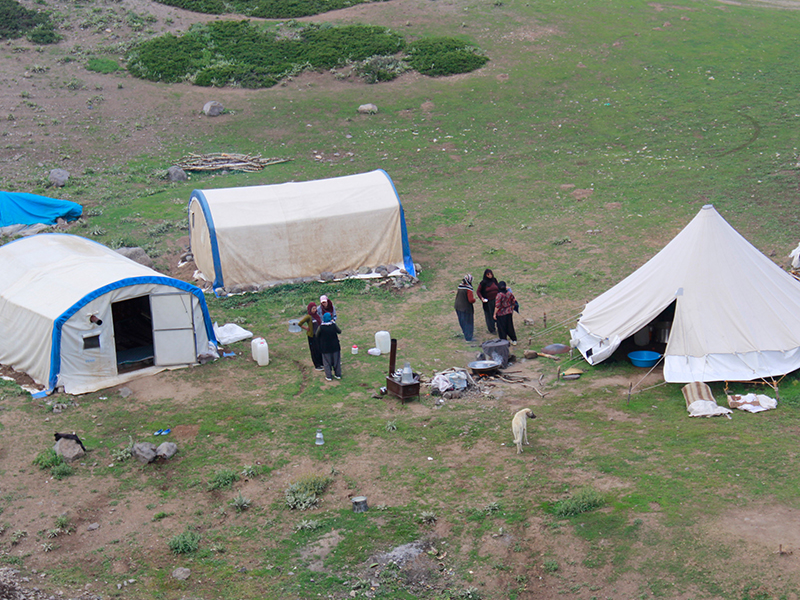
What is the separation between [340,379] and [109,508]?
208 inches

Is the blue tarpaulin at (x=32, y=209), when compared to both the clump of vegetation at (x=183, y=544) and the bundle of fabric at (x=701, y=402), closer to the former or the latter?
the clump of vegetation at (x=183, y=544)

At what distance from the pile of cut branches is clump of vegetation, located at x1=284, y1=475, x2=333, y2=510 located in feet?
64.2

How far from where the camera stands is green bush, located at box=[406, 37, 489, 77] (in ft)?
116

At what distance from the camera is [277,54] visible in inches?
1474

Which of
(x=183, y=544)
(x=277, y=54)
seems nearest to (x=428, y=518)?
(x=183, y=544)

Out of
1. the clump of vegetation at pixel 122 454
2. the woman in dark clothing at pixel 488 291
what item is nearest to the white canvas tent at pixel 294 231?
the woman in dark clothing at pixel 488 291

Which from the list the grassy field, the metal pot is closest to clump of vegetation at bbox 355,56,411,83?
the grassy field

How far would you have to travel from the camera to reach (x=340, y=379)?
567 inches

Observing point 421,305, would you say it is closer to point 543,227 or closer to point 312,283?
point 312,283

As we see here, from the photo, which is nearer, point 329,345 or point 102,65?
point 329,345

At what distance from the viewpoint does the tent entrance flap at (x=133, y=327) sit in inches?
648

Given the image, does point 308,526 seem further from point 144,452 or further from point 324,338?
point 324,338

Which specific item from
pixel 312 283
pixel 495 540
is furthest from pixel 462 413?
pixel 312 283

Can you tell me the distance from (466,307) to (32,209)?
1538 centimetres
